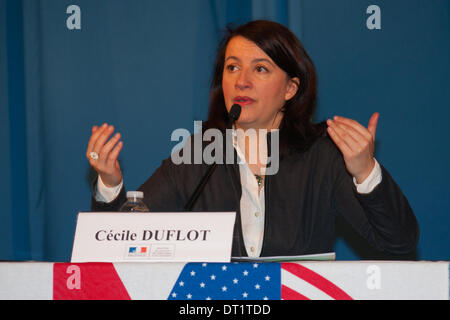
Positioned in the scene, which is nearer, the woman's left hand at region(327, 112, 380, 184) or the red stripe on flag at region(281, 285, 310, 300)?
the red stripe on flag at region(281, 285, 310, 300)

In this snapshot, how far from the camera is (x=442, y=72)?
228 centimetres

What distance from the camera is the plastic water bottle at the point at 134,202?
1250 mm

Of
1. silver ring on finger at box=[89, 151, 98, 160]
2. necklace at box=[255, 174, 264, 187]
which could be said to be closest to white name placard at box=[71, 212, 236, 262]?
silver ring on finger at box=[89, 151, 98, 160]

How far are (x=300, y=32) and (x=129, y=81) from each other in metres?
0.79

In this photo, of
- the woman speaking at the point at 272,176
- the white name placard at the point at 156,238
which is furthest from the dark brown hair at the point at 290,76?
the white name placard at the point at 156,238

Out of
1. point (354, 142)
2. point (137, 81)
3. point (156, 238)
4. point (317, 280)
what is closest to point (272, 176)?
point (354, 142)

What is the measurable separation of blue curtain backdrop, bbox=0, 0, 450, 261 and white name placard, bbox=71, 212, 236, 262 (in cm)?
131

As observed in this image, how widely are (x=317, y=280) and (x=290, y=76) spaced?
108 centimetres

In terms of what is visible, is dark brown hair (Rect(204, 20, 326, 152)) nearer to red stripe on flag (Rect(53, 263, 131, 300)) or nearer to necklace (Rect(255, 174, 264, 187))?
necklace (Rect(255, 174, 264, 187))

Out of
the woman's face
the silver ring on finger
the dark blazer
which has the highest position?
the woman's face

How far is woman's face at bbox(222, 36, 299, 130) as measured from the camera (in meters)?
1.70

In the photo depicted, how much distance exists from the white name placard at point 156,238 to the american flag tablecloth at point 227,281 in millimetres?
99

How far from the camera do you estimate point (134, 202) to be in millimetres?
1330

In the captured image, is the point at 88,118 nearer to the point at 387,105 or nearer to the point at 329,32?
the point at 329,32
